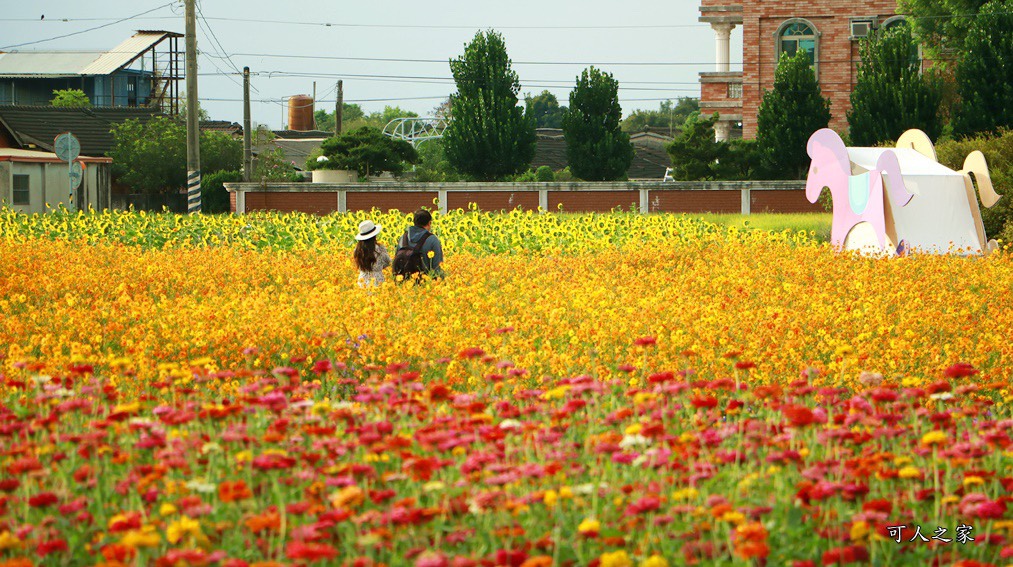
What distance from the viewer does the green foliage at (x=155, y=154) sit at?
4200cm

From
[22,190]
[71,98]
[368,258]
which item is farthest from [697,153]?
[71,98]

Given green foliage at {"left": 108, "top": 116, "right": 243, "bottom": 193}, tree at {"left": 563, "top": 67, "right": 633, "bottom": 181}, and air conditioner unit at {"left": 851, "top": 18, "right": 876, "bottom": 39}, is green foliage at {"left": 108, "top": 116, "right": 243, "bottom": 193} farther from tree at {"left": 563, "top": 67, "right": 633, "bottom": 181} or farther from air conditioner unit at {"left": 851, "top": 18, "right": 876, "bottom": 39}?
air conditioner unit at {"left": 851, "top": 18, "right": 876, "bottom": 39}

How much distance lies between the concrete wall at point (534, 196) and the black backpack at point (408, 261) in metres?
21.6

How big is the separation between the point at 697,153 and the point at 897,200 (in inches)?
809

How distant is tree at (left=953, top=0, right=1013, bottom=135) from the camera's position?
1257 inches

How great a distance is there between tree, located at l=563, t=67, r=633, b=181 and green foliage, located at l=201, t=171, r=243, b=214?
11.3 m

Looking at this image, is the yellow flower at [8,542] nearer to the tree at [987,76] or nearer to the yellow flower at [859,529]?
the yellow flower at [859,529]

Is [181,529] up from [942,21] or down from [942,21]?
down

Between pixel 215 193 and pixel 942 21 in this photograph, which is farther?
pixel 215 193

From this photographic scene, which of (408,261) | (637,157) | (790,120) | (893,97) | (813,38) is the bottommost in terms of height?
(408,261)

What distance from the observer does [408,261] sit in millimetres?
10516

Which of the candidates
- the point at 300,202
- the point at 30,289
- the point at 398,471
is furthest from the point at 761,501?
the point at 300,202

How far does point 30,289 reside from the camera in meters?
10.6

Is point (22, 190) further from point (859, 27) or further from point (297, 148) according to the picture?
point (297, 148)
